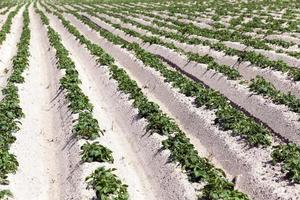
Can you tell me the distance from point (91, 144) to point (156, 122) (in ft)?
11.0

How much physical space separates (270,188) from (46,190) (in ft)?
25.5

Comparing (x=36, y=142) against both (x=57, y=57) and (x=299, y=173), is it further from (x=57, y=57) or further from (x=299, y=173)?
(x=57, y=57)

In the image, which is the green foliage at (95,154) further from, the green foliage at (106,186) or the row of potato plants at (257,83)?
the row of potato plants at (257,83)

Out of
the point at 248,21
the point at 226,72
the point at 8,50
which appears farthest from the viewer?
the point at 248,21

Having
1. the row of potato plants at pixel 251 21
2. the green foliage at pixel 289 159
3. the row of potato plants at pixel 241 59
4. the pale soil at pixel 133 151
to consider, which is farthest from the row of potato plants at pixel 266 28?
the green foliage at pixel 289 159

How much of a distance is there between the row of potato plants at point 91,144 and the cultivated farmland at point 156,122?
0.05m

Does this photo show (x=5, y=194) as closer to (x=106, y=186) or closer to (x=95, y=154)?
(x=106, y=186)

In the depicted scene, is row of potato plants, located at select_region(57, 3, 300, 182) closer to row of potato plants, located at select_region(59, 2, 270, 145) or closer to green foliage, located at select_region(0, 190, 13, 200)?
row of potato plants, located at select_region(59, 2, 270, 145)

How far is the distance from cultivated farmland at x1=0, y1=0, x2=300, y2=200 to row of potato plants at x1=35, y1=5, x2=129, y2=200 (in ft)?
0.16

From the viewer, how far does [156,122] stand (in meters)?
19.9

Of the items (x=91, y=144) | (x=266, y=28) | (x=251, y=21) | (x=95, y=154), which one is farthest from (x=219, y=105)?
(x=251, y=21)

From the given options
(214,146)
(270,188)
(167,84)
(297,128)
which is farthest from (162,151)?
(167,84)

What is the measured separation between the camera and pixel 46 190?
16.3 metres

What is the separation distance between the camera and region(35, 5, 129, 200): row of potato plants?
48.2 ft
